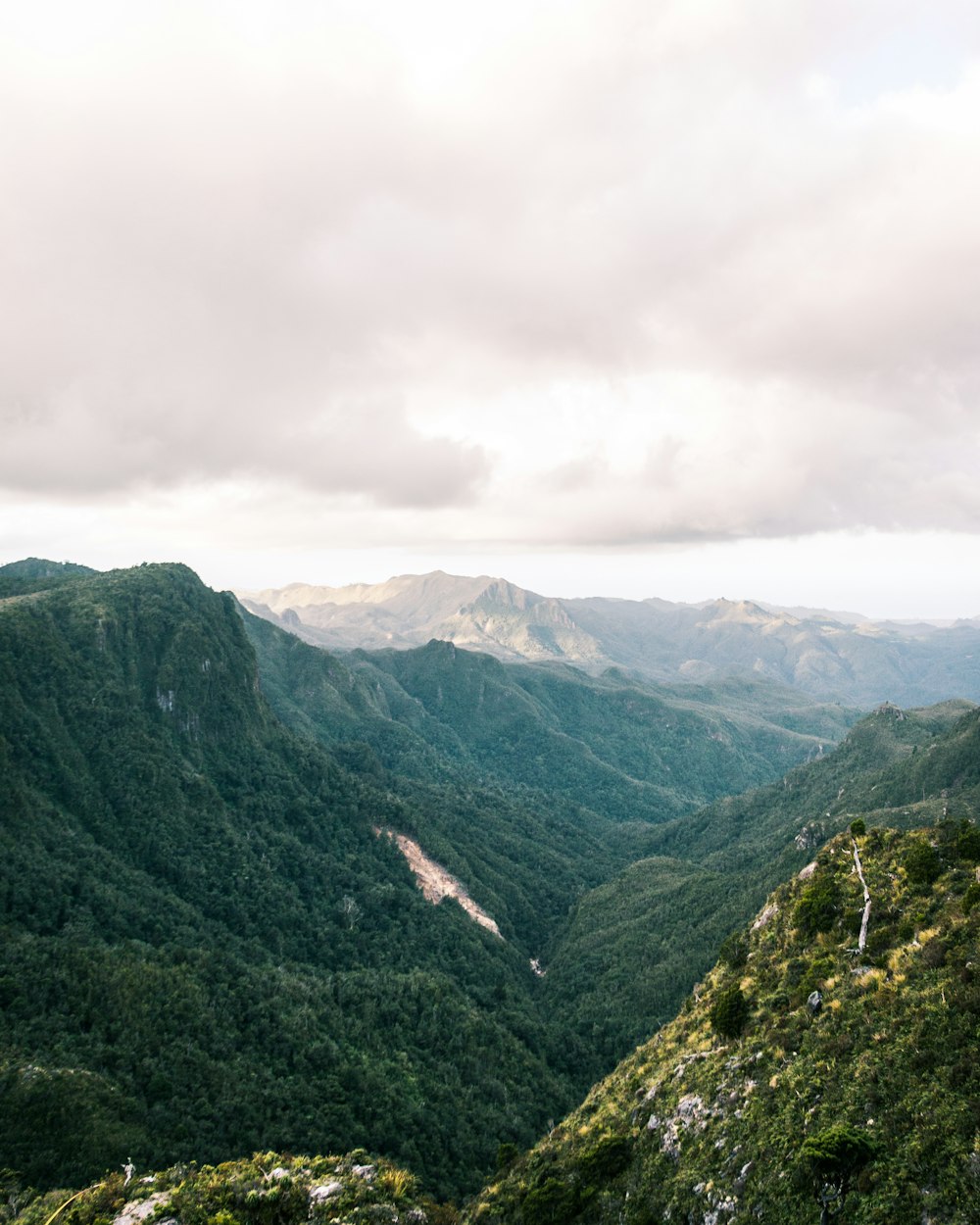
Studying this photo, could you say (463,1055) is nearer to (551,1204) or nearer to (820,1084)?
(551,1204)

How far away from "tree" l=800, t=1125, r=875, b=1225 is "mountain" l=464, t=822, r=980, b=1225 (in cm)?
8

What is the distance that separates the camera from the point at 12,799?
170m

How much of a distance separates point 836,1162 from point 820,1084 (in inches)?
384

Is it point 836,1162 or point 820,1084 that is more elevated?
point 836,1162

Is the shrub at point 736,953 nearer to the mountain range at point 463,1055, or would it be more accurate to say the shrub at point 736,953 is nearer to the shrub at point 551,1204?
the mountain range at point 463,1055

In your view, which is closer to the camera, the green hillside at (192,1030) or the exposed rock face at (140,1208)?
the exposed rock face at (140,1208)

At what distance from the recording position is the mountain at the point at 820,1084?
107ft

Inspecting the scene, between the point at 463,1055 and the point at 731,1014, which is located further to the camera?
the point at 463,1055

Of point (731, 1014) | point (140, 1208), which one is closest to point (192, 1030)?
point (140, 1208)

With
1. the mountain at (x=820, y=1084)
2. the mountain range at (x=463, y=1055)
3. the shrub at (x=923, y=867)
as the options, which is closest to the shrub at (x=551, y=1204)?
the mountain at (x=820, y=1084)

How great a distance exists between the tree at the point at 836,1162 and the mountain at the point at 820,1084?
81 mm

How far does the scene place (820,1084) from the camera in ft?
137

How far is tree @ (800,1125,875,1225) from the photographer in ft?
106

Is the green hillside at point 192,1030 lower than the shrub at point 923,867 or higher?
lower
